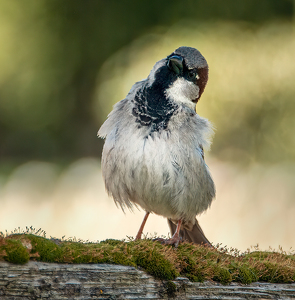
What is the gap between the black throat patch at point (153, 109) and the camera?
402 cm

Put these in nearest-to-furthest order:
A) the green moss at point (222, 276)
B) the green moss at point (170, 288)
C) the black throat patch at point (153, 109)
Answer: the green moss at point (170, 288) → the green moss at point (222, 276) → the black throat patch at point (153, 109)

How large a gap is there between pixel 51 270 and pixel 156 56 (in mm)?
5241

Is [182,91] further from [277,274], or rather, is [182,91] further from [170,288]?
[170,288]

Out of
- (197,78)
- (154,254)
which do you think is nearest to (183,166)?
(197,78)

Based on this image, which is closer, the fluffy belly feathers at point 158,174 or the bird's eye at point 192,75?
the fluffy belly feathers at point 158,174

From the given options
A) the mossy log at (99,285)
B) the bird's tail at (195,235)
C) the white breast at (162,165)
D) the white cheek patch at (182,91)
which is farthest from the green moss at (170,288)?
the bird's tail at (195,235)

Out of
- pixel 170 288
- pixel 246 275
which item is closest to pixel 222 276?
pixel 246 275

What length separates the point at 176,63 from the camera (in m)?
4.12

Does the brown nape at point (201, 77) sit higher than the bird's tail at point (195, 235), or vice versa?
the brown nape at point (201, 77)

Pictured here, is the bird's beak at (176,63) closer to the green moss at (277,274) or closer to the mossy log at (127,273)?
the mossy log at (127,273)

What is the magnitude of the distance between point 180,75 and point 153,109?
0.48 metres

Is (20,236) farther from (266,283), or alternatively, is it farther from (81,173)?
(81,173)

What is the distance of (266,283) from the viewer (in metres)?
3.10

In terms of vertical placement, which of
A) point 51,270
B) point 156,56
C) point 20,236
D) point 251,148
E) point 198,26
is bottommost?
point 51,270
